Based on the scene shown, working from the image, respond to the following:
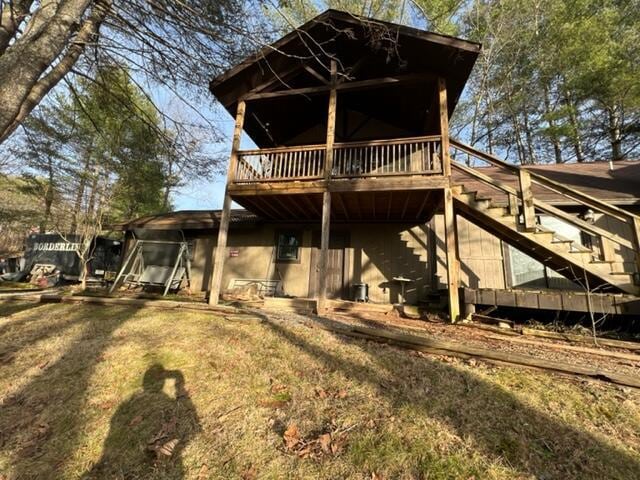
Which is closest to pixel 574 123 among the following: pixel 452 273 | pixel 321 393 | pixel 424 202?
pixel 424 202

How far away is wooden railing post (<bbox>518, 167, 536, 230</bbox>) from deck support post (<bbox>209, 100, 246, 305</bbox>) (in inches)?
235

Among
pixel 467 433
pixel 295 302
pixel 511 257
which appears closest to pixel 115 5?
pixel 295 302

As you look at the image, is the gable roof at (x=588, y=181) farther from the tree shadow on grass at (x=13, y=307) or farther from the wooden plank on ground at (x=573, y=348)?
the tree shadow on grass at (x=13, y=307)

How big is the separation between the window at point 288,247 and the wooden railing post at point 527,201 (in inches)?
237

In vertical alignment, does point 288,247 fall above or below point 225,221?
below

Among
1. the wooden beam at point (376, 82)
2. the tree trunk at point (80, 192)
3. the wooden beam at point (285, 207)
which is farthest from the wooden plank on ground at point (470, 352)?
the tree trunk at point (80, 192)

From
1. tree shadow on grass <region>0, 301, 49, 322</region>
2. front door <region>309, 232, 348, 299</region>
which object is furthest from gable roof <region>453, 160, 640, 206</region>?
tree shadow on grass <region>0, 301, 49, 322</region>

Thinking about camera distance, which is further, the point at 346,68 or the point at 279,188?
the point at 346,68

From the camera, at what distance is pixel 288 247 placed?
9516 millimetres

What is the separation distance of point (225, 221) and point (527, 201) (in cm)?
615

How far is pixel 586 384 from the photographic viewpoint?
289 centimetres

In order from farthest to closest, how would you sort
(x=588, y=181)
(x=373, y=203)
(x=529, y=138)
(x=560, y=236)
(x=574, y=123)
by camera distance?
(x=529, y=138), (x=574, y=123), (x=588, y=181), (x=373, y=203), (x=560, y=236)

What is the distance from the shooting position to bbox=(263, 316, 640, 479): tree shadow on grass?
1922 mm

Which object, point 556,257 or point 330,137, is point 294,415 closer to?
point 556,257
